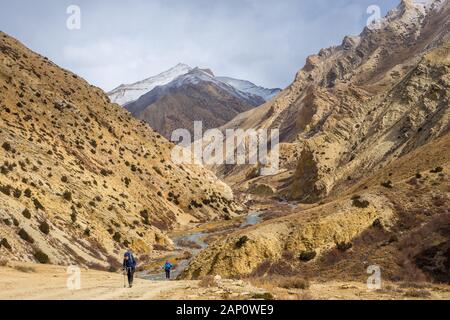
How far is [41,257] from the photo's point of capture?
3375cm

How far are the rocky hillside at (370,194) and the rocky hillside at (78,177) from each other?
13.5 m

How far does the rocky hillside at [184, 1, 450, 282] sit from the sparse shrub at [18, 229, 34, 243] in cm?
1225

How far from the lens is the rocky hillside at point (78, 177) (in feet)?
129

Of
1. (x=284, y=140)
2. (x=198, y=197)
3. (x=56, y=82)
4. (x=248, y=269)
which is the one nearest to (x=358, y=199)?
(x=248, y=269)

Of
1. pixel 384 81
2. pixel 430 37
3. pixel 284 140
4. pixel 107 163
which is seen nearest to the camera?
pixel 107 163

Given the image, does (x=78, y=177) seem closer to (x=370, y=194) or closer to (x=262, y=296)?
(x=370, y=194)

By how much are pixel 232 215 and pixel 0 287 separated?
73346mm

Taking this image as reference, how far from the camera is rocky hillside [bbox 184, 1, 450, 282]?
3188 centimetres

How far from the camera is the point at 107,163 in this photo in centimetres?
7025

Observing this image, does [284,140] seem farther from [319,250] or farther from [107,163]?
[319,250]

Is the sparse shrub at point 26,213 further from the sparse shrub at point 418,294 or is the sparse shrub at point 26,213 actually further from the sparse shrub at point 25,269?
the sparse shrub at point 418,294

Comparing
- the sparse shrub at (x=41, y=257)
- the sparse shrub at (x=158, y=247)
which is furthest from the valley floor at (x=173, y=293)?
the sparse shrub at (x=158, y=247)

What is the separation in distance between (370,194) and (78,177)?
116 feet

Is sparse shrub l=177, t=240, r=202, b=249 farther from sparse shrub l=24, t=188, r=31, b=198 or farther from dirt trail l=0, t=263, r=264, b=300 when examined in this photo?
dirt trail l=0, t=263, r=264, b=300
